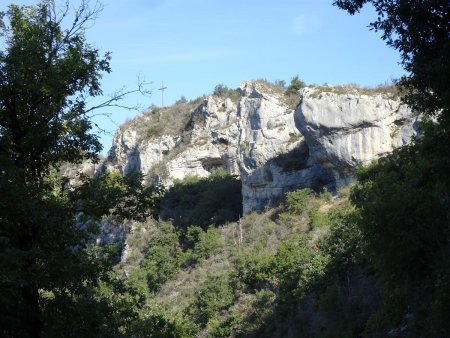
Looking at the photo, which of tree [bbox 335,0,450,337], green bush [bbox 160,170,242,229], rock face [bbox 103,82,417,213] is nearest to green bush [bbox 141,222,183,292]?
green bush [bbox 160,170,242,229]

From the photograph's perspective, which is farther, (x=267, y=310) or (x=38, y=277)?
(x=267, y=310)

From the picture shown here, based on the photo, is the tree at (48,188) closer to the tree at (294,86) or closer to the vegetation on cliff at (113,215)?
the vegetation on cliff at (113,215)

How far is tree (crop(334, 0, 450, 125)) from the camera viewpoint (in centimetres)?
631

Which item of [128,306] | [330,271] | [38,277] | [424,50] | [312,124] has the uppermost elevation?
[312,124]

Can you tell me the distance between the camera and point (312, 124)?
37906mm

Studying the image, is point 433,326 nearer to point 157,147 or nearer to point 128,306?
point 128,306

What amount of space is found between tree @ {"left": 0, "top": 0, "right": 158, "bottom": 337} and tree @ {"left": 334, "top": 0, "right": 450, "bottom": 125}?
4.01 m

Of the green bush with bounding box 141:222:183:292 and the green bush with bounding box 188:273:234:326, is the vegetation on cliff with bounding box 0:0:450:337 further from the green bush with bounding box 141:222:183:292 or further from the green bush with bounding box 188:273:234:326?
the green bush with bounding box 141:222:183:292

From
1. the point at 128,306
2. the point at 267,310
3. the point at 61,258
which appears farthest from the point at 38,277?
the point at 267,310

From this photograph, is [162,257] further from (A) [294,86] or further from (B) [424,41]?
Answer: (B) [424,41]

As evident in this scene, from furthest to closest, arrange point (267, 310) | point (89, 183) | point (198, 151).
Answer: point (198, 151) → point (267, 310) → point (89, 183)

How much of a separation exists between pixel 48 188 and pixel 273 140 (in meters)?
37.5

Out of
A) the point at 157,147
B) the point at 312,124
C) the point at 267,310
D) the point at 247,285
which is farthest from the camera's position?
the point at 157,147

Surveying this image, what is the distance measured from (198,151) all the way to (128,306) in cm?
4687
